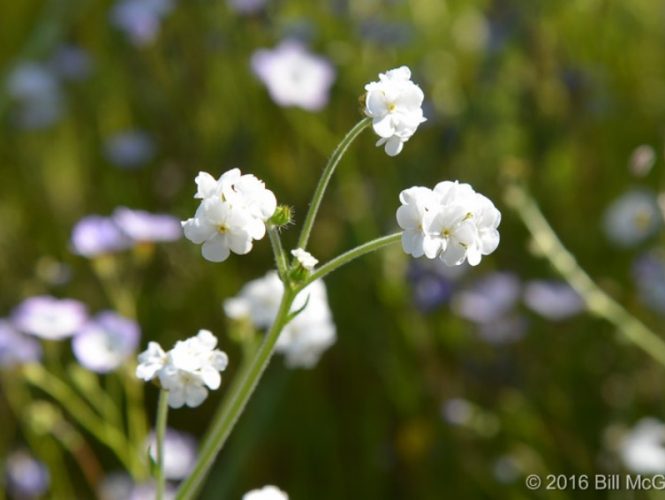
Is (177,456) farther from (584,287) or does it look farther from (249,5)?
(249,5)

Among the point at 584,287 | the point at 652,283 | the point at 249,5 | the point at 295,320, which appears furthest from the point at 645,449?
the point at 249,5

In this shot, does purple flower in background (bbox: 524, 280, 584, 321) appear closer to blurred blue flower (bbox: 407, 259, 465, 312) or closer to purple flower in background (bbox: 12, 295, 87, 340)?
blurred blue flower (bbox: 407, 259, 465, 312)

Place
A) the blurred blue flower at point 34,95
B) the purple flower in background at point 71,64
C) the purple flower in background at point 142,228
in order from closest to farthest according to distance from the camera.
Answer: the purple flower in background at point 142,228, the blurred blue flower at point 34,95, the purple flower in background at point 71,64

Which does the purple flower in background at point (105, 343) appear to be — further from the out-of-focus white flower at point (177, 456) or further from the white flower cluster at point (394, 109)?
the white flower cluster at point (394, 109)

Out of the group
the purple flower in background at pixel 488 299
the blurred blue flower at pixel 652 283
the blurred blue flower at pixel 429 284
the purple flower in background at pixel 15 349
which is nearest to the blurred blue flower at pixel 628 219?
the blurred blue flower at pixel 652 283

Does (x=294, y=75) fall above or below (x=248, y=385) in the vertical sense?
above

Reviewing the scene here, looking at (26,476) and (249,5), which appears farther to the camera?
(249,5)
